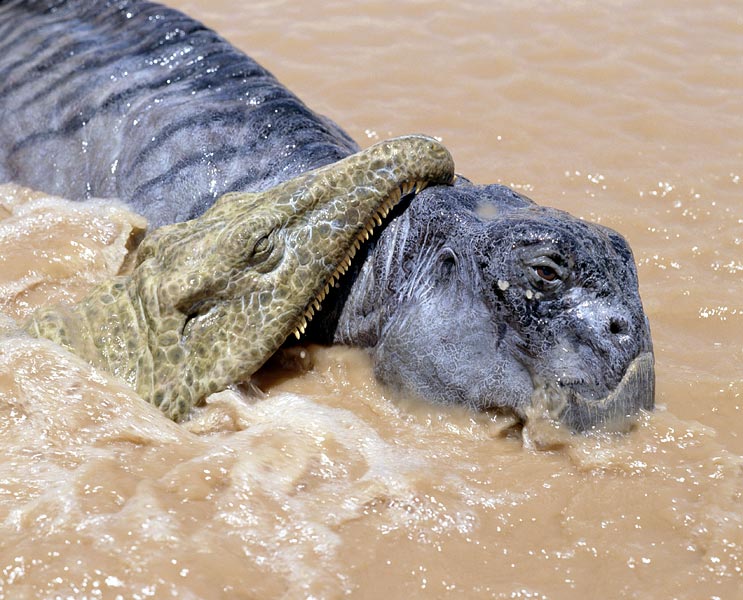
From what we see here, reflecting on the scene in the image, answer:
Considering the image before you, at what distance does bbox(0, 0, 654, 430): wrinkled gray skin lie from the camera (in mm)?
2885

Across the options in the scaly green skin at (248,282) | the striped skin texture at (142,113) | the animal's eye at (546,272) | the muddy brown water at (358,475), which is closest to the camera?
the muddy brown water at (358,475)

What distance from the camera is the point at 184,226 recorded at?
3412 mm

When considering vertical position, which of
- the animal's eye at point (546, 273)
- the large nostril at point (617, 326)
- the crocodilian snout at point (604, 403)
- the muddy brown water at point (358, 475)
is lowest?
the muddy brown water at point (358, 475)

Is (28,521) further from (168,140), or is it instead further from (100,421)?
(168,140)

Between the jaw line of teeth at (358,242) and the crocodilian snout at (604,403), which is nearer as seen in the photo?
the crocodilian snout at (604,403)

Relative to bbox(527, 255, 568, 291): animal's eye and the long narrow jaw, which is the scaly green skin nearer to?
the long narrow jaw

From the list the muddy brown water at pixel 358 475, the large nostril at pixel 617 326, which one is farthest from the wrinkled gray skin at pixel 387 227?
the muddy brown water at pixel 358 475

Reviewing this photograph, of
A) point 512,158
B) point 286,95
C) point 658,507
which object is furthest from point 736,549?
point 512,158

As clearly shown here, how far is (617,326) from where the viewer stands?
2.88 m

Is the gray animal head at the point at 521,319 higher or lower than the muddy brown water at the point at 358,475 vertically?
higher

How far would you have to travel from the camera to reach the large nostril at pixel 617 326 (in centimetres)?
287

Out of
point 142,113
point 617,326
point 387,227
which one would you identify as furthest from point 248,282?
point 142,113

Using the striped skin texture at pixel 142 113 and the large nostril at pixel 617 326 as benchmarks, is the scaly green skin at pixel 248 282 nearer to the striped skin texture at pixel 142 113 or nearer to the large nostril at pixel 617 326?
the striped skin texture at pixel 142 113

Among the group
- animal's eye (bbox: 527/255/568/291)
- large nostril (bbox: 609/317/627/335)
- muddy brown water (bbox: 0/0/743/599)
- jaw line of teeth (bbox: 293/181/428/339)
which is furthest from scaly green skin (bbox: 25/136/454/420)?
large nostril (bbox: 609/317/627/335)
